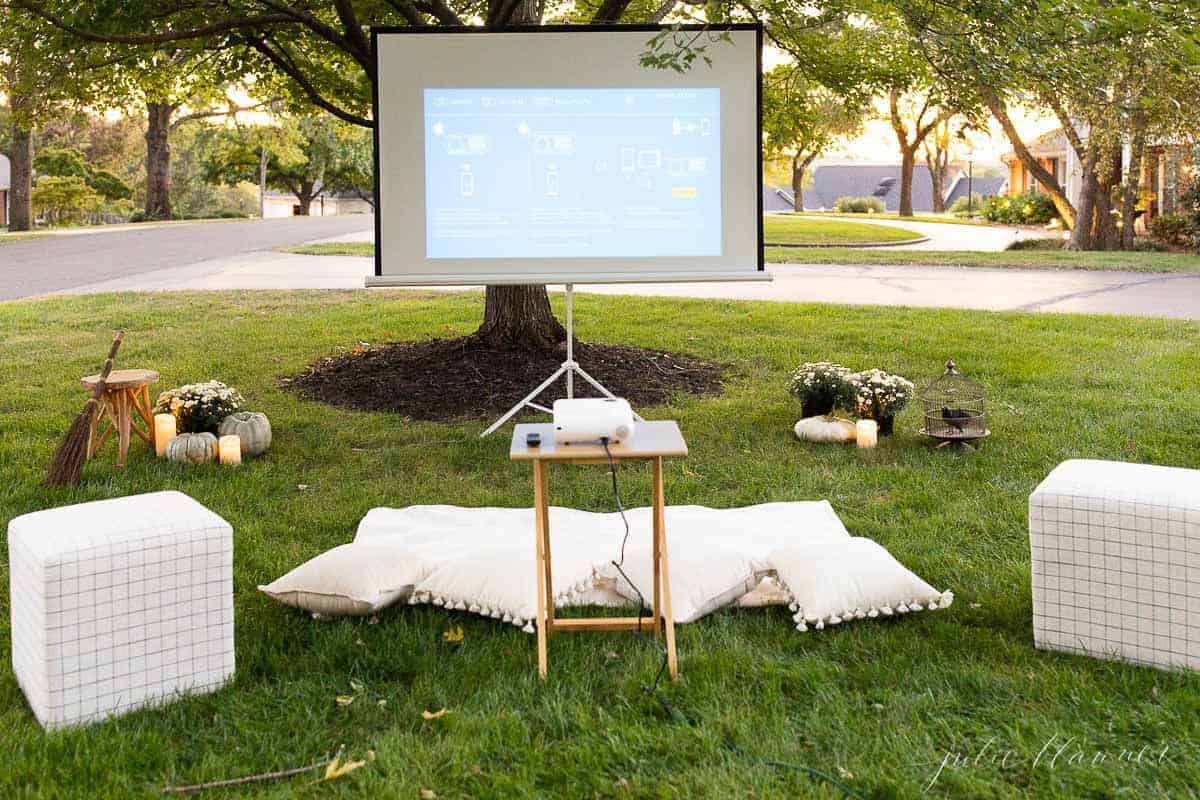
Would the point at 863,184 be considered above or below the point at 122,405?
above

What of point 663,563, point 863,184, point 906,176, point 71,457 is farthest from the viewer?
point 863,184

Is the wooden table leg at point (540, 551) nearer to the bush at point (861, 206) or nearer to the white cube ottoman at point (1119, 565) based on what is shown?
the white cube ottoman at point (1119, 565)

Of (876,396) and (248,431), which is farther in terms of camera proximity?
(876,396)

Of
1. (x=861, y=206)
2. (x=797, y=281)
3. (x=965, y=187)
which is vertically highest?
(x=965, y=187)

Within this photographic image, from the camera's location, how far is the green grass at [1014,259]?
14.3 m

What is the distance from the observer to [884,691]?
284 centimetres

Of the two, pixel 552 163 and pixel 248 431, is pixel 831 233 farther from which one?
pixel 248 431

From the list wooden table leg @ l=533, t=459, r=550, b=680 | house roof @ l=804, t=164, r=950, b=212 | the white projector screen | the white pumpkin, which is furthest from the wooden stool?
house roof @ l=804, t=164, r=950, b=212

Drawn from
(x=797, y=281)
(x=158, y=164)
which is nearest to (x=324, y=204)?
(x=158, y=164)

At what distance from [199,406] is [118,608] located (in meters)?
2.95

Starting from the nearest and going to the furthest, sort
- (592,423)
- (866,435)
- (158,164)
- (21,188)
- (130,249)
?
(592,423), (866,435), (130,249), (21,188), (158,164)

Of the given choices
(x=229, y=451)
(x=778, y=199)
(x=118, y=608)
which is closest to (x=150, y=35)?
(x=229, y=451)

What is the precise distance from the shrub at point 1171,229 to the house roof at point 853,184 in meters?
35.9

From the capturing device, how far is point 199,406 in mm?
5602
